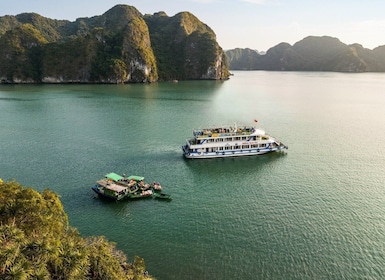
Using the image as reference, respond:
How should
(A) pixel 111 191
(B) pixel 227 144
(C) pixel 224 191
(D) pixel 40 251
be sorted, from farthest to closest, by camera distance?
(B) pixel 227 144 < (C) pixel 224 191 < (A) pixel 111 191 < (D) pixel 40 251

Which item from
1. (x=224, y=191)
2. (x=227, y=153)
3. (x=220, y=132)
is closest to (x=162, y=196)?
(x=224, y=191)

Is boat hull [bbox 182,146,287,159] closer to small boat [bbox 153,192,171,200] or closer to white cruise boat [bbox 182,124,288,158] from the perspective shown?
white cruise boat [bbox 182,124,288,158]

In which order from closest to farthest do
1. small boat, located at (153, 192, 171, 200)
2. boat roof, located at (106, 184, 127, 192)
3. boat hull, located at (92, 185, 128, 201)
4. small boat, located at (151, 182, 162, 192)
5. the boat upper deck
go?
1. boat hull, located at (92, 185, 128, 201)
2. boat roof, located at (106, 184, 127, 192)
3. small boat, located at (153, 192, 171, 200)
4. small boat, located at (151, 182, 162, 192)
5. the boat upper deck

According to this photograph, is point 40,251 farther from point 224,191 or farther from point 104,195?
point 224,191

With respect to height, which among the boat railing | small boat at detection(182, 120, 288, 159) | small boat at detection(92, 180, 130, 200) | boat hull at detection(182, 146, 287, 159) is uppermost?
the boat railing

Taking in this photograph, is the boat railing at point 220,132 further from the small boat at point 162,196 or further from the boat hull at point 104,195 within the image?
the boat hull at point 104,195

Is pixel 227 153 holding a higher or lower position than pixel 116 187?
higher

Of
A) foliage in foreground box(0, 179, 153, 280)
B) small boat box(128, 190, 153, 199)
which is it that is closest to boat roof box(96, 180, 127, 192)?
small boat box(128, 190, 153, 199)
